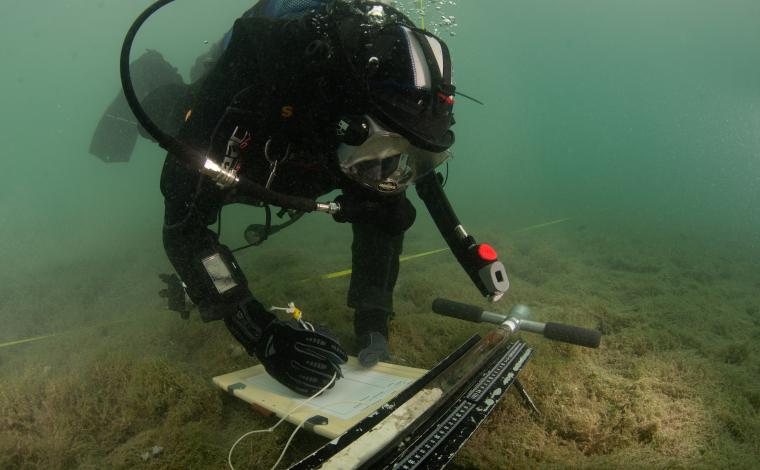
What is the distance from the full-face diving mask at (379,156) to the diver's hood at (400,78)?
3.6 inches

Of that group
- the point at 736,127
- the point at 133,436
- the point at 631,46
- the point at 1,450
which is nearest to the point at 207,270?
the point at 133,436

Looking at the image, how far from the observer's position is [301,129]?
7.84 ft

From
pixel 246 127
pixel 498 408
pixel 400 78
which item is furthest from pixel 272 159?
pixel 498 408

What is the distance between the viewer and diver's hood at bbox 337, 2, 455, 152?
212cm

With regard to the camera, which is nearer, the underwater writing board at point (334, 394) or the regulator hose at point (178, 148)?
the regulator hose at point (178, 148)

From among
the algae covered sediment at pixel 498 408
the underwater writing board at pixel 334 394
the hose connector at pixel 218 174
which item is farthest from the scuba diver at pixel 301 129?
the algae covered sediment at pixel 498 408

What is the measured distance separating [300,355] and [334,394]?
1.27 feet

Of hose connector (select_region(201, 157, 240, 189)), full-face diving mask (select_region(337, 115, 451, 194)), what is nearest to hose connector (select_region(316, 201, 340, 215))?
full-face diving mask (select_region(337, 115, 451, 194))

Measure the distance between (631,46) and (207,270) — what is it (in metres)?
130

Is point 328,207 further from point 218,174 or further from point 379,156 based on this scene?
point 218,174

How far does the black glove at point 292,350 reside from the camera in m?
2.33

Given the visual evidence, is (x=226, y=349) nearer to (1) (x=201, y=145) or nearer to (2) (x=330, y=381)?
(2) (x=330, y=381)

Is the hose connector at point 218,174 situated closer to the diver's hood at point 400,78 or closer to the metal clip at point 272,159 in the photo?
the metal clip at point 272,159

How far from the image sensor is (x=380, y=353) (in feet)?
10.1
